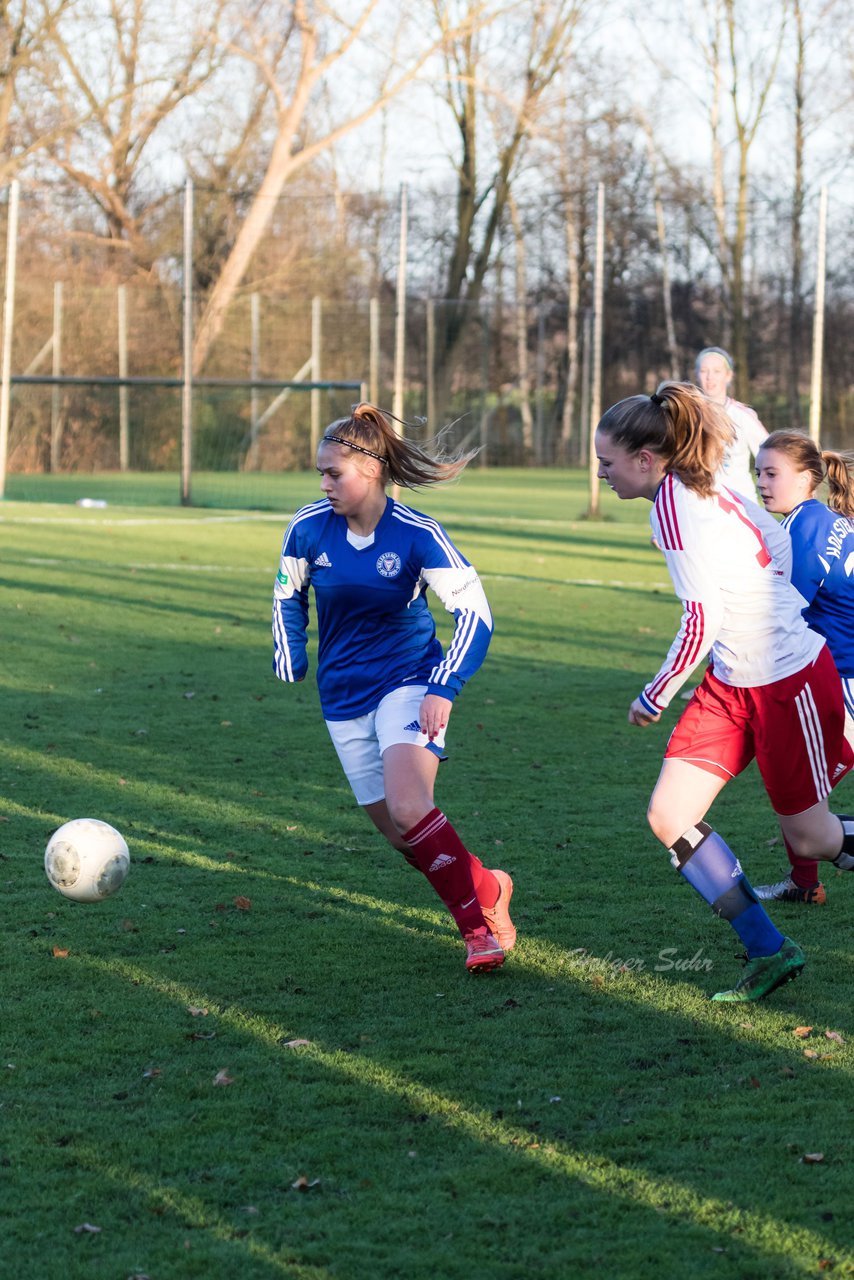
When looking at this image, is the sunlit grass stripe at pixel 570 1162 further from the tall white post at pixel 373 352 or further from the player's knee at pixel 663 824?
the tall white post at pixel 373 352

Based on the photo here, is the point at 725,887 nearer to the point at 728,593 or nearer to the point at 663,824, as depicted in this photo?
the point at 663,824

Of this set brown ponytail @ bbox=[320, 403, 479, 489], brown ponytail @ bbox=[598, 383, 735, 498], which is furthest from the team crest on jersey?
brown ponytail @ bbox=[598, 383, 735, 498]

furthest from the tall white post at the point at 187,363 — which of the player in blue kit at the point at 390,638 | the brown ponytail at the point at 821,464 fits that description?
the player in blue kit at the point at 390,638

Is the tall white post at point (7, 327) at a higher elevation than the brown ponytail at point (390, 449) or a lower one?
higher

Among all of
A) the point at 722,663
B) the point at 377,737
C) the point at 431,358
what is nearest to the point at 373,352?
the point at 431,358

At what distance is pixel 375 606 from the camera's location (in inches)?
187

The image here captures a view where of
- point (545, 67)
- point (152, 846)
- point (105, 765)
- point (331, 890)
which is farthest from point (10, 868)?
point (545, 67)

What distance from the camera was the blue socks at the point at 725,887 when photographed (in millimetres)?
4324

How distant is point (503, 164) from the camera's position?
39250mm

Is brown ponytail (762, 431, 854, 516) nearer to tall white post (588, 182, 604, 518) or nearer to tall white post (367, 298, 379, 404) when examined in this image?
tall white post (588, 182, 604, 518)

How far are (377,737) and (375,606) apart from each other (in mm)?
422

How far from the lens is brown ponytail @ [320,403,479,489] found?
185 inches

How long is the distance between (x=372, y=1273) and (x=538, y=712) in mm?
6213

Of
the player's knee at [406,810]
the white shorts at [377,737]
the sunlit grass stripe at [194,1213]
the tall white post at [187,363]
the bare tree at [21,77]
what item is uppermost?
the bare tree at [21,77]
